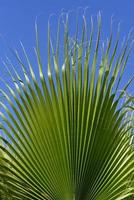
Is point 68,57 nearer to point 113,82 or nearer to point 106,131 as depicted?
point 113,82

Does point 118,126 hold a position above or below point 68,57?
below

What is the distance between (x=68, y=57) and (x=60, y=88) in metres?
0.23

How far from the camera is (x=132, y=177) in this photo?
133 inches

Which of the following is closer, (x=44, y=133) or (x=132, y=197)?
(x=44, y=133)

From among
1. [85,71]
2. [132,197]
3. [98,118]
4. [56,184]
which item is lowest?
[56,184]

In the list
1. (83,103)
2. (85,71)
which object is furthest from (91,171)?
(85,71)

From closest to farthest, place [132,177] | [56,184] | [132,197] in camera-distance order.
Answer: [56,184] → [132,177] → [132,197]

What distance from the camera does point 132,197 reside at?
3646 millimetres

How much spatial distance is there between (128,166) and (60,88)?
685 millimetres

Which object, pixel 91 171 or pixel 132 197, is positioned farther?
pixel 132 197

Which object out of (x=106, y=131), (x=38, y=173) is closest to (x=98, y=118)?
(x=106, y=131)

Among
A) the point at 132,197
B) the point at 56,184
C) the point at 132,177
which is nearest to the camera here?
the point at 56,184

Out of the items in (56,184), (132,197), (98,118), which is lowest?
(56,184)

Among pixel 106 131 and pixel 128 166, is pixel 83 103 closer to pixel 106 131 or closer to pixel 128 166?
pixel 106 131
